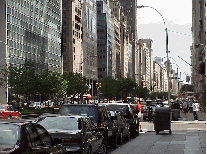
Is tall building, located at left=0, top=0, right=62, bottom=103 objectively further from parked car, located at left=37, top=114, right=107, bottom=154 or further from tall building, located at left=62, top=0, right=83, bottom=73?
parked car, located at left=37, top=114, right=107, bottom=154

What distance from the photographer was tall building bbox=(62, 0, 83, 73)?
5285 inches

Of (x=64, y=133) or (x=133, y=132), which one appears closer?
(x=64, y=133)

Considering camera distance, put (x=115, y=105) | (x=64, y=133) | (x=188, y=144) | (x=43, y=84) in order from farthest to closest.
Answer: (x=43, y=84)
(x=115, y=105)
(x=188, y=144)
(x=64, y=133)

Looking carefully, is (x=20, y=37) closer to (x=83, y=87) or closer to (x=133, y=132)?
(x=83, y=87)

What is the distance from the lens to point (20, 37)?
99250 mm

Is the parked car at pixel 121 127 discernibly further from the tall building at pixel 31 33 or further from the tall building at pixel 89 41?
the tall building at pixel 89 41

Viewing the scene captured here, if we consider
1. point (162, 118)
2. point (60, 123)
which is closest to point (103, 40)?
point (162, 118)

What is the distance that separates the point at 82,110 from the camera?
17.0 metres

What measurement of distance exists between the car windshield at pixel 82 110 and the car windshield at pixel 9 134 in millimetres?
7995

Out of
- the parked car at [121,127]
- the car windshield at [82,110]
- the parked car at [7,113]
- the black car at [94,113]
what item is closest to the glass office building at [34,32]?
the parked car at [7,113]

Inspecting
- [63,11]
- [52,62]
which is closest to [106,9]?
[63,11]

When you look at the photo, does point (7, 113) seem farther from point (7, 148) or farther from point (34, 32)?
point (34, 32)

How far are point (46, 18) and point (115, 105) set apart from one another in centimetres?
9571

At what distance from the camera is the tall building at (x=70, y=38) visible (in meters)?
134
